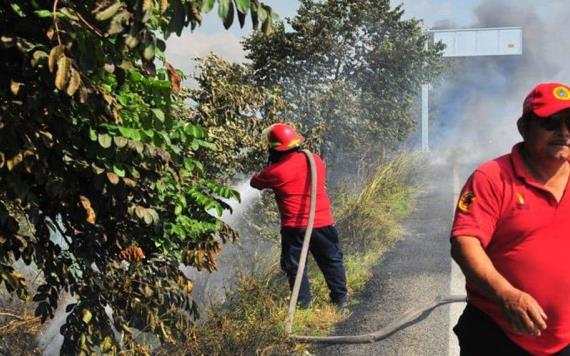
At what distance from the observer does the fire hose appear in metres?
4.63

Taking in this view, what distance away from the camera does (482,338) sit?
104 inches

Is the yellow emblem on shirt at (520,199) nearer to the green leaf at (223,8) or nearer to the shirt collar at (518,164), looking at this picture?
the shirt collar at (518,164)

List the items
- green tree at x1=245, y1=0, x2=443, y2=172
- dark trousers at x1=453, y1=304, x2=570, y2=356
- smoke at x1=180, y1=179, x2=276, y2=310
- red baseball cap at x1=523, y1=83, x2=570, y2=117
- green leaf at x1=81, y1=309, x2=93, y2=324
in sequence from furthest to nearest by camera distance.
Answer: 1. green tree at x1=245, y1=0, x2=443, y2=172
2. smoke at x1=180, y1=179, x2=276, y2=310
3. green leaf at x1=81, y1=309, x2=93, y2=324
4. dark trousers at x1=453, y1=304, x2=570, y2=356
5. red baseball cap at x1=523, y1=83, x2=570, y2=117

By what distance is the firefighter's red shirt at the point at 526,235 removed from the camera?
2449 mm

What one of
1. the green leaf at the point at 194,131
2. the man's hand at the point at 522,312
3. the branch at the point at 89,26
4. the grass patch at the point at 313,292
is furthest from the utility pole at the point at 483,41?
the branch at the point at 89,26

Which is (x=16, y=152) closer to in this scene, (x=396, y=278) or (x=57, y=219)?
(x=57, y=219)

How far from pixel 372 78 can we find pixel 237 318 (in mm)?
5192

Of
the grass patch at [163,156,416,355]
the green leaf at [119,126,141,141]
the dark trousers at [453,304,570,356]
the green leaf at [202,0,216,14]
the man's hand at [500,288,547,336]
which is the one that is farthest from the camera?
the grass patch at [163,156,416,355]

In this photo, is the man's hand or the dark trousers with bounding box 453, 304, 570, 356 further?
the dark trousers with bounding box 453, 304, 570, 356

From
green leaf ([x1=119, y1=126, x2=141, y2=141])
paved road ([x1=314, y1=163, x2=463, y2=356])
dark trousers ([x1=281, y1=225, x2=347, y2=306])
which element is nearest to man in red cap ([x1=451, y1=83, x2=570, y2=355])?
green leaf ([x1=119, y1=126, x2=141, y2=141])

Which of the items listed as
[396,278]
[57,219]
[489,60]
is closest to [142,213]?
[57,219]

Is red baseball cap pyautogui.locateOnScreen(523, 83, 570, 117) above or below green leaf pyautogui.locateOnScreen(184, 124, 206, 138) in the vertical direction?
above

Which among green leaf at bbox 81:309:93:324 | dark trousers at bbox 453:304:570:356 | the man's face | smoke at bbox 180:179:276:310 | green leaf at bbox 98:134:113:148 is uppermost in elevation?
green leaf at bbox 98:134:113:148

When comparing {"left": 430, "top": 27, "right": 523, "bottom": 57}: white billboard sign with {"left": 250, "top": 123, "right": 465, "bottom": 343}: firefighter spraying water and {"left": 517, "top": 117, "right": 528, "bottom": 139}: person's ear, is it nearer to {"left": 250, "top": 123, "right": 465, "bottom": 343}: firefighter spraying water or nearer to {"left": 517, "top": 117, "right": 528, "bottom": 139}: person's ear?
{"left": 250, "top": 123, "right": 465, "bottom": 343}: firefighter spraying water
